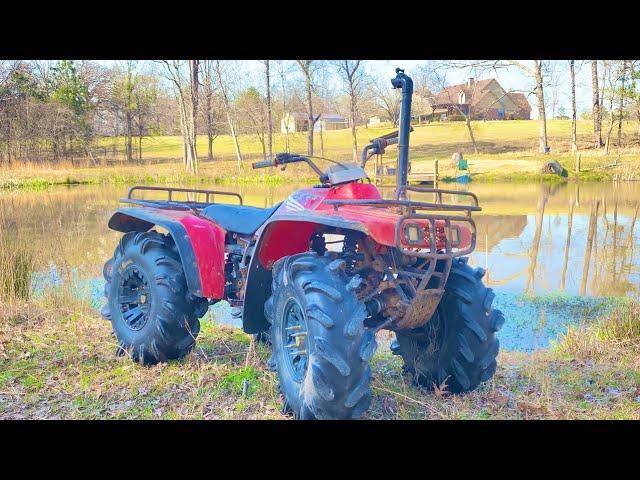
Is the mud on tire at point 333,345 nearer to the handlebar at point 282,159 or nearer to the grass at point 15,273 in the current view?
the handlebar at point 282,159

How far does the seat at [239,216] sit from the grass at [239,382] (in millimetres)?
1087

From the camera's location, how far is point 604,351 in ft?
17.4

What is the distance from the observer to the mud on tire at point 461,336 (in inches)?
147

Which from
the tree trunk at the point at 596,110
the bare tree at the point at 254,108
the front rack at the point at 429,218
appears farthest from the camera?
the tree trunk at the point at 596,110

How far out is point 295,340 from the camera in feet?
11.8

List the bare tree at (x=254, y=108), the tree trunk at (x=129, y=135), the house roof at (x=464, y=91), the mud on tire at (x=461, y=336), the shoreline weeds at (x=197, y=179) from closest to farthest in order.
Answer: the mud on tire at (x=461, y=336), the shoreline weeds at (x=197, y=179), the bare tree at (x=254, y=108), the tree trunk at (x=129, y=135), the house roof at (x=464, y=91)

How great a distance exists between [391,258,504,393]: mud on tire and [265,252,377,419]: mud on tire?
33.0 inches

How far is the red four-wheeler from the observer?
10.3ft

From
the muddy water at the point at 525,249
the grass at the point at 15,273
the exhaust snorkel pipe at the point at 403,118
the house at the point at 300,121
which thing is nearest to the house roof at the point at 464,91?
the house at the point at 300,121

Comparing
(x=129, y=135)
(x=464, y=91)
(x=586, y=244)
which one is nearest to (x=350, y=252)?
(x=586, y=244)

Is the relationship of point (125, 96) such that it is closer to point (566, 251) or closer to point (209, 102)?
point (209, 102)

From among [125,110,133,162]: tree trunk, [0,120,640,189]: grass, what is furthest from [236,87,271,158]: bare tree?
[125,110,133,162]: tree trunk

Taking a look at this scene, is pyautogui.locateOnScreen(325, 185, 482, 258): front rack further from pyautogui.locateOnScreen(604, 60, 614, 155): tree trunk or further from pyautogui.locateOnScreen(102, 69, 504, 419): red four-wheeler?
pyautogui.locateOnScreen(604, 60, 614, 155): tree trunk

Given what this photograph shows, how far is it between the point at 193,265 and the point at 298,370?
52.8 inches
